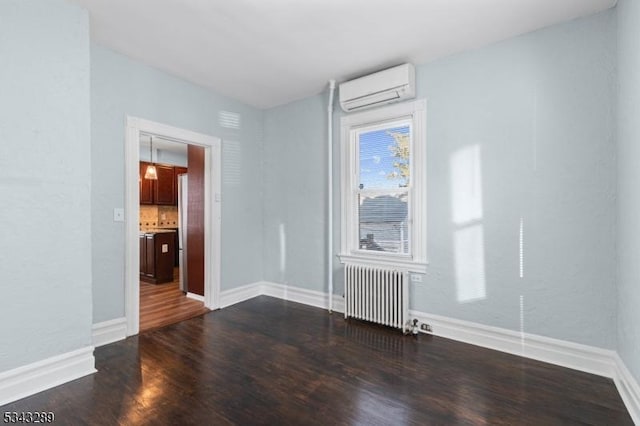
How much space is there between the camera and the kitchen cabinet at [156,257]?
17.4 ft

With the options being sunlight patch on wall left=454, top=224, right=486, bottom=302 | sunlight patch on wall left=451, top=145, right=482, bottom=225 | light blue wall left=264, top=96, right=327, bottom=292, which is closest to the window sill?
sunlight patch on wall left=454, top=224, right=486, bottom=302

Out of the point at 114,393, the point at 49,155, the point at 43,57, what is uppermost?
the point at 43,57

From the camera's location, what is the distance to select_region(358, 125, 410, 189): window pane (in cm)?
335

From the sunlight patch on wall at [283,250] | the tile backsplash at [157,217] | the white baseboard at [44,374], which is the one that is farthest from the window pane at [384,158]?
the tile backsplash at [157,217]

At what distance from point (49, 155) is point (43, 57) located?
0.70 meters

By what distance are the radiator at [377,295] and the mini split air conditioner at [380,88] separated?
1.85 meters

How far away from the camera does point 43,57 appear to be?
2146 mm

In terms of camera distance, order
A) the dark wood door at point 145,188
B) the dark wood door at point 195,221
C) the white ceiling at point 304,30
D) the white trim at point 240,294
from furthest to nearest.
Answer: the dark wood door at point 145,188
the dark wood door at point 195,221
the white trim at point 240,294
the white ceiling at point 304,30

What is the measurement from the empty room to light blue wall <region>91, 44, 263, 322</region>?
0.09 feet

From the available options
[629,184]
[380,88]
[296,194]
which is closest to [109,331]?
[296,194]

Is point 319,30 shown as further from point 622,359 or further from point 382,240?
point 622,359

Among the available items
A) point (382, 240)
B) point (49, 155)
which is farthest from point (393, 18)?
point (49, 155)

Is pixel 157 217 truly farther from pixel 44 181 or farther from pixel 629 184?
pixel 629 184

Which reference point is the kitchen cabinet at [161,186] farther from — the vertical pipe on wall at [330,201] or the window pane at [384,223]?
the window pane at [384,223]
